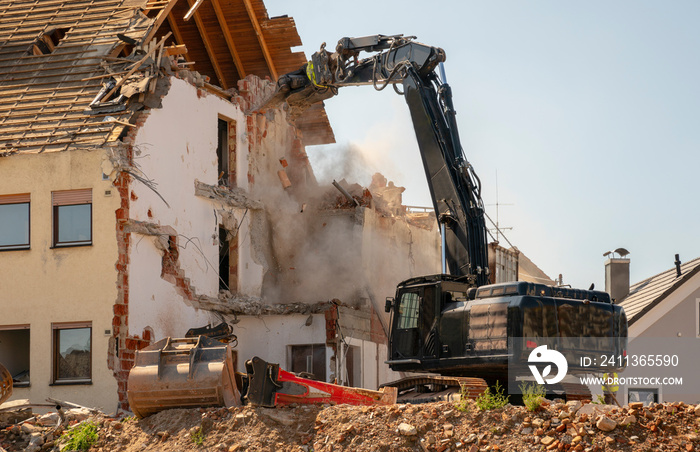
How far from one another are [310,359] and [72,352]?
219 inches

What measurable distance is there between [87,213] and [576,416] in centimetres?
1091

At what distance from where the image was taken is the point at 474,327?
16031 mm

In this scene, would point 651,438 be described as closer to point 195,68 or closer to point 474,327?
point 474,327

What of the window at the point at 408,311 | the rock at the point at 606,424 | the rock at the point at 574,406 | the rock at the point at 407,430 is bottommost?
the rock at the point at 407,430

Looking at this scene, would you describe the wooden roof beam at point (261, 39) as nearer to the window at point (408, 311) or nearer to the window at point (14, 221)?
the window at point (14, 221)

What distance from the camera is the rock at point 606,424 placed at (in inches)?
517

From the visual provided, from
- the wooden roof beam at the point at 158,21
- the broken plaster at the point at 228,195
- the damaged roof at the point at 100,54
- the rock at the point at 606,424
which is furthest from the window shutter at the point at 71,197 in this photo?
the rock at the point at 606,424

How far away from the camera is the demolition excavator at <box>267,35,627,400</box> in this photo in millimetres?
15516

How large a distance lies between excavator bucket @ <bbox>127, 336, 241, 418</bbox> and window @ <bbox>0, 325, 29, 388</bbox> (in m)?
5.39

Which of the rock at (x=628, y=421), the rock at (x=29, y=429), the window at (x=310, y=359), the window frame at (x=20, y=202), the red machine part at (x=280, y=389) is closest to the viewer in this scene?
the rock at (x=628, y=421)

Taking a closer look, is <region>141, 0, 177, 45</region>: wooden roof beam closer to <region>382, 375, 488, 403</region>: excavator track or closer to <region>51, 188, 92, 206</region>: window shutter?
<region>51, 188, 92, 206</region>: window shutter

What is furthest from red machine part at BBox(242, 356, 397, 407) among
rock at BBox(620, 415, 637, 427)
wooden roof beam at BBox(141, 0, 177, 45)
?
wooden roof beam at BBox(141, 0, 177, 45)

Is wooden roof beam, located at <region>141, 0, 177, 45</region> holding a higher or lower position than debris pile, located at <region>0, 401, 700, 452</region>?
higher

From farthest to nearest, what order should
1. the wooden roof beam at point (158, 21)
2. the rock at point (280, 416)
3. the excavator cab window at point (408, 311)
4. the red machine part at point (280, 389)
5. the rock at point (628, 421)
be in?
the wooden roof beam at point (158, 21)
the excavator cab window at point (408, 311)
the red machine part at point (280, 389)
the rock at point (280, 416)
the rock at point (628, 421)
